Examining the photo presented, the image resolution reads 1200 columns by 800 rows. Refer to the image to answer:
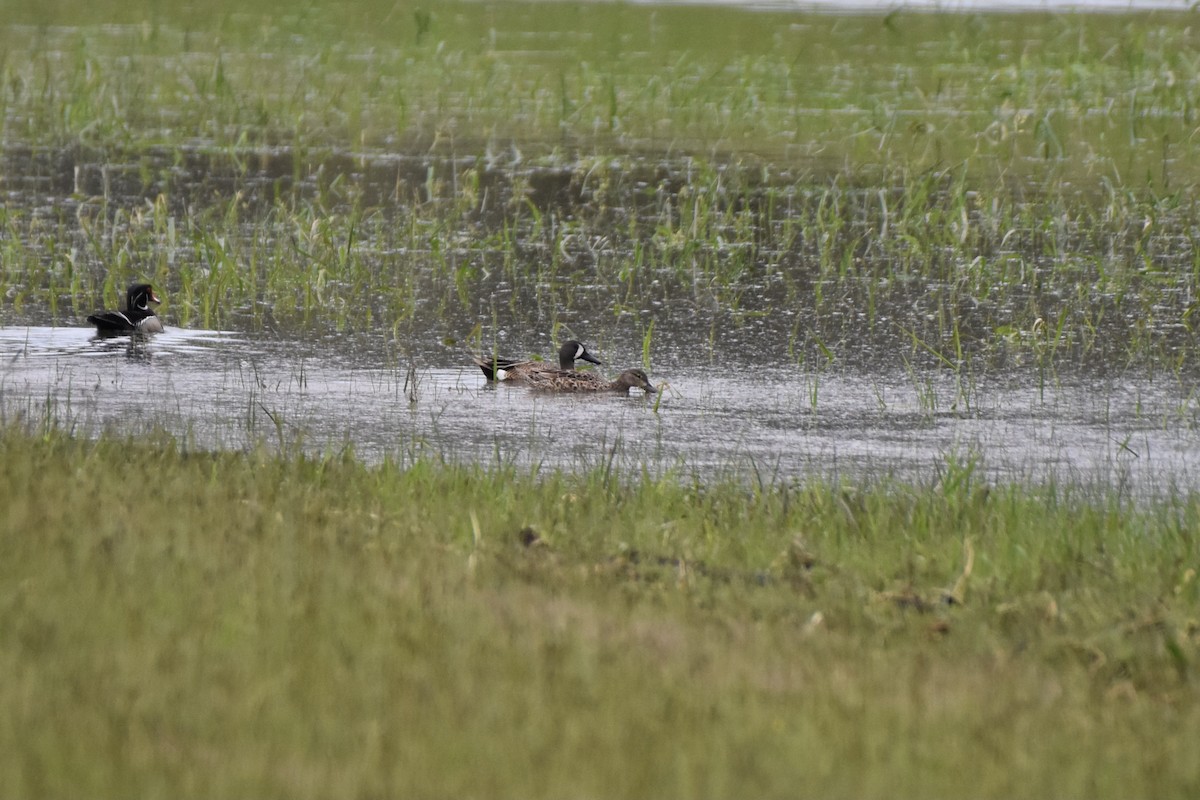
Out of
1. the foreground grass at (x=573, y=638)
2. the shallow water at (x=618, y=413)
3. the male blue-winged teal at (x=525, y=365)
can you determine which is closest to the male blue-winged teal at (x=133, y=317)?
the shallow water at (x=618, y=413)

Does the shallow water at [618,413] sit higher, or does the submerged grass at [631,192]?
the submerged grass at [631,192]

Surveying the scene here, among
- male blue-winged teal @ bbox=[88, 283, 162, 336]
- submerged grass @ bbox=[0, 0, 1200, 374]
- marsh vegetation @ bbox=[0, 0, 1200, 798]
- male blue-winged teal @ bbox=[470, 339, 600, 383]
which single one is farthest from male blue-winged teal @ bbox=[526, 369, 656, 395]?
male blue-winged teal @ bbox=[88, 283, 162, 336]

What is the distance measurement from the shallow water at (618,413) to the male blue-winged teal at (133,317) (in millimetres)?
128

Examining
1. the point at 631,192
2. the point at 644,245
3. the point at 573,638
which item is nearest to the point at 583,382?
the point at 644,245

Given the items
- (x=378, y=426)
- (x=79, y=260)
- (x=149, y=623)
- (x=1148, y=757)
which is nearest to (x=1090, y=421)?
(x=378, y=426)

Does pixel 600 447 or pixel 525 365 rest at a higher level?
pixel 525 365

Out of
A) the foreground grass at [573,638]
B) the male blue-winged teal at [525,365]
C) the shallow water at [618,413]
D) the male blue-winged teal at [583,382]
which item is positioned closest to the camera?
the foreground grass at [573,638]

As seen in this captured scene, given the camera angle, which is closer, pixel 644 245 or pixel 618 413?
pixel 618 413

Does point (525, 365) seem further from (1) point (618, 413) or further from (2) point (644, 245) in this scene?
(2) point (644, 245)

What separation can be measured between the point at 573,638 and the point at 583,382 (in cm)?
568

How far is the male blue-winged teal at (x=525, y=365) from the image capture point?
11016 mm

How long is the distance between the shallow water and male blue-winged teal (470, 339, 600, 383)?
12cm

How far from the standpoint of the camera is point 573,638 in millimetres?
5324

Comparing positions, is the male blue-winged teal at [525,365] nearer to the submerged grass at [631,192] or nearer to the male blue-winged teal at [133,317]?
the submerged grass at [631,192]
